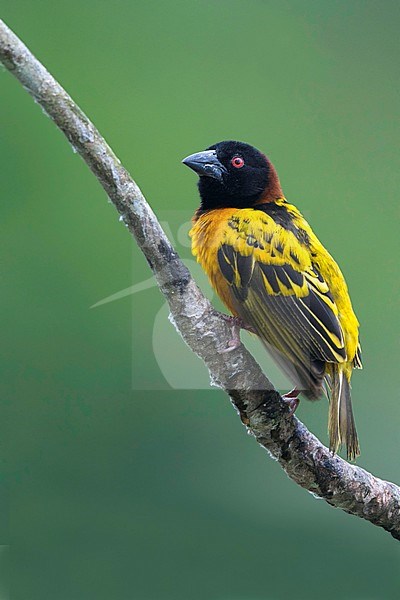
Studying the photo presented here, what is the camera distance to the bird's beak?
10.4 feet

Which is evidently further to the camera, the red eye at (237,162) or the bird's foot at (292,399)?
the red eye at (237,162)

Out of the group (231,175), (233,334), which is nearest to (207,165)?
(231,175)

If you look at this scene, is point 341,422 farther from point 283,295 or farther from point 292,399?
point 283,295

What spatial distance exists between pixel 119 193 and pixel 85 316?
2.99 meters

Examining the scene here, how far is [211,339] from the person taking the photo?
2.50m

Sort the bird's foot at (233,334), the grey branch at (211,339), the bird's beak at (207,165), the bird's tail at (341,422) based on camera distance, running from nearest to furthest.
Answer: the grey branch at (211,339)
the bird's foot at (233,334)
the bird's tail at (341,422)
the bird's beak at (207,165)

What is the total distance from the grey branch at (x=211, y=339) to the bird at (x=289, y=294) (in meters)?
0.09

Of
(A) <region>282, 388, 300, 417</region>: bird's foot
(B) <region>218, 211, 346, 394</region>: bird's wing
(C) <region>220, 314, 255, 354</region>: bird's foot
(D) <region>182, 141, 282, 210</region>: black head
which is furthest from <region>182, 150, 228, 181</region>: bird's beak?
(A) <region>282, 388, 300, 417</region>: bird's foot

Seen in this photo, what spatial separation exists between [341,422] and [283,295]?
403 millimetres

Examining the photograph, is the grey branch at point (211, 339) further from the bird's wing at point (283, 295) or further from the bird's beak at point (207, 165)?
the bird's beak at point (207, 165)

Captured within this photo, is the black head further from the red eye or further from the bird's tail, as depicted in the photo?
the bird's tail

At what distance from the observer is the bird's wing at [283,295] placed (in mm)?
2754

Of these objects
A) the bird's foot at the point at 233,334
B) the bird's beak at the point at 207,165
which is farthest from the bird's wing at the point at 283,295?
the bird's beak at the point at 207,165

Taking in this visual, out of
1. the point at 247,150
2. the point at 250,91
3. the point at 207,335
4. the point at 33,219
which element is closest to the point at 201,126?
the point at 250,91
